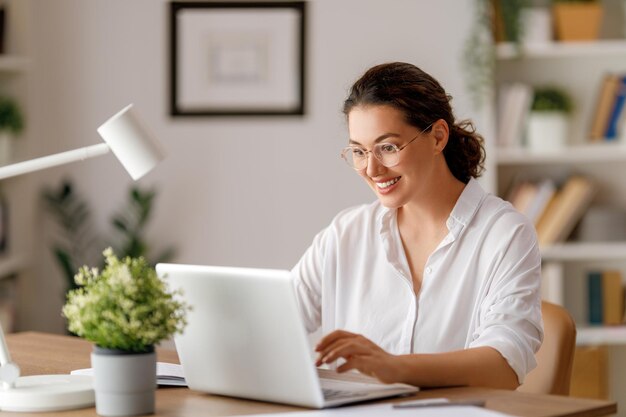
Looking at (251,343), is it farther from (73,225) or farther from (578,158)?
(73,225)

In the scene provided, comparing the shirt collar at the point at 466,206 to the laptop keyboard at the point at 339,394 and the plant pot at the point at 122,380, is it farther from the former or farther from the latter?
the plant pot at the point at 122,380

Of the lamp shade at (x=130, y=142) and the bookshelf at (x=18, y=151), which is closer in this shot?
the lamp shade at (x=130, y=142)

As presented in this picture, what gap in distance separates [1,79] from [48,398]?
9.31 feet

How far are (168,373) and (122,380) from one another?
372 mm

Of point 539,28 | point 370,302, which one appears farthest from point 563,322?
point 539,28

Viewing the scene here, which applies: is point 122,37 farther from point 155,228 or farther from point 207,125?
point 155,228

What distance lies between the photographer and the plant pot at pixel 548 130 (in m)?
4.07

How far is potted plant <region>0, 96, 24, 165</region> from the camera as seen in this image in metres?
4.07

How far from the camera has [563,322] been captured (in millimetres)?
2129

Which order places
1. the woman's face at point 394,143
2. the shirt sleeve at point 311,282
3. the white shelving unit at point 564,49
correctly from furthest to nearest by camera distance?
the white shelving unit at point 564,49, the shirt sleeve at point 311,282, the woman's face at point 394,143

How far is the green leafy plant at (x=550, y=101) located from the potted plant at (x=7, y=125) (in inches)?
75.9

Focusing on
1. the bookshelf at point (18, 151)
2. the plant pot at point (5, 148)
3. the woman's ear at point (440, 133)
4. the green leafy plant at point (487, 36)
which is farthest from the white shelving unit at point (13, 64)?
the woman's ear at point (440, 133)

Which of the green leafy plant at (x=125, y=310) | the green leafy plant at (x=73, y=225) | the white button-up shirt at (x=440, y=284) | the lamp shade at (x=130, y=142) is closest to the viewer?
the green leafy plant at (x=125, y=310)

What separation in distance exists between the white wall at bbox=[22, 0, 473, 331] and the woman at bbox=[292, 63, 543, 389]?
192cm
